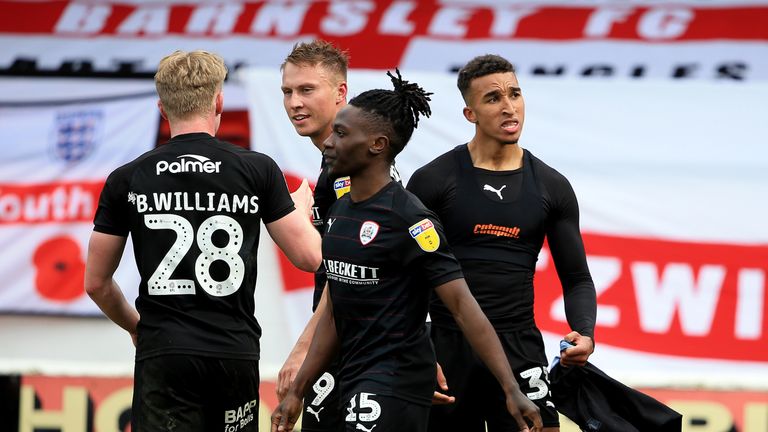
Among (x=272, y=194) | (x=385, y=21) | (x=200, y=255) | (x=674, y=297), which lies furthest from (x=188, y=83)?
(x=674, y=297)

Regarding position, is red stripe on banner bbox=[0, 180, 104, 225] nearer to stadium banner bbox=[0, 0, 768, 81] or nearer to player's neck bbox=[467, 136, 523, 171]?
stadium banner bbox=[0, 0, 768, 81]

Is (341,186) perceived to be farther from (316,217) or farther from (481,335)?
(481,335)

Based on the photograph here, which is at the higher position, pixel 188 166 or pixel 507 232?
pixel 188 166

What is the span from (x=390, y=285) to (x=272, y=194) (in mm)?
574

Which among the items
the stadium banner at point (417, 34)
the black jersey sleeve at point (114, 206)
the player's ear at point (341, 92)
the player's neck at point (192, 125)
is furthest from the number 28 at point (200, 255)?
the stadium banner at point (417, 34)

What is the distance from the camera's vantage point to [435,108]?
8.69 metres

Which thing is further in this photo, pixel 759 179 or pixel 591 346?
pixel 759 179

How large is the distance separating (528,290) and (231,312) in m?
1.30

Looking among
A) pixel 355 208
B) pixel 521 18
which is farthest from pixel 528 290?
pixel 521 18

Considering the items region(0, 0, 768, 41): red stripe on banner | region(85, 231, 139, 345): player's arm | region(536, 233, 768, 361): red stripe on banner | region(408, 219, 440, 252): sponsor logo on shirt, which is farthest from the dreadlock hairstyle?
region(0, 0, 768, 41): red stripe on banner

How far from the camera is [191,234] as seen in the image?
431cm

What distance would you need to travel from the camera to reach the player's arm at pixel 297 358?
15.1ft

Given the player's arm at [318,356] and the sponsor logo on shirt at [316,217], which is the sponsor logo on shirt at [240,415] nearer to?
the player's arm at [318,356]

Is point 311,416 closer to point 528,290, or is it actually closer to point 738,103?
point 528,290
